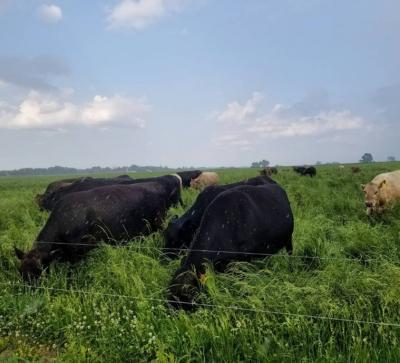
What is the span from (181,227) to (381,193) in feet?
22.1

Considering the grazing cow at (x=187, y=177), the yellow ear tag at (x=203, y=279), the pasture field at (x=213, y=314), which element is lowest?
the pasture field at (x=213, y=314)

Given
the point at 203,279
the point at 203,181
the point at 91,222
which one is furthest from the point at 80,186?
the point at 203,181

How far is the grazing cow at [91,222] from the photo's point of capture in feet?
22.4

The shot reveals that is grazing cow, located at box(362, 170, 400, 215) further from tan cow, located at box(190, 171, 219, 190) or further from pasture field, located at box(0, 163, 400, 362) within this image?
tan cow, located at box(190, 171, 219, 190)

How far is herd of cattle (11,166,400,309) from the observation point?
5.51 m

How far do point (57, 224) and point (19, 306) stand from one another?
6.17 ft

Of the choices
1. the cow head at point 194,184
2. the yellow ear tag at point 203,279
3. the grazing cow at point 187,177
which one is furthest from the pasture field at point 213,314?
the grazing cow at point 187,177

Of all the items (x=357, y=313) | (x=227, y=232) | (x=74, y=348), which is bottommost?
(x=74, y=348)

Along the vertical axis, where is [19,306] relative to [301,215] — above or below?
below

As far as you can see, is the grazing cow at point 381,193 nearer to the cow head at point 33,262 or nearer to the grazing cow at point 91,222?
the grazing cow at point 91,222

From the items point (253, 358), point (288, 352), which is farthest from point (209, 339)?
point (288, 352)

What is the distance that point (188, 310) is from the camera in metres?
4.89

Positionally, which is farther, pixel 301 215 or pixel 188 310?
pixel 301 215

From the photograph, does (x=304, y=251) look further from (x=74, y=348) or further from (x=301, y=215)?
(x=74, y=348)
